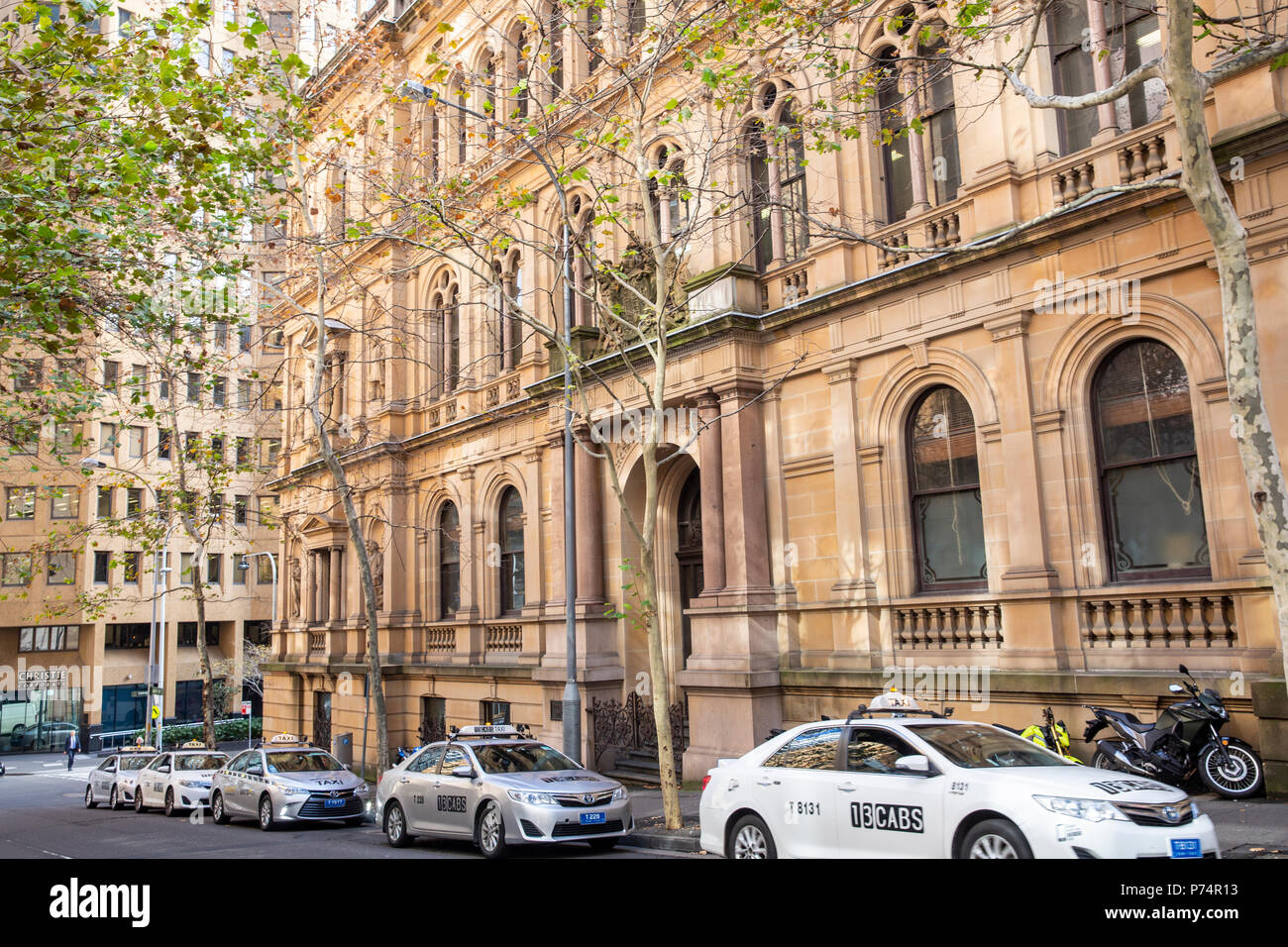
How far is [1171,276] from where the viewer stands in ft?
42.1

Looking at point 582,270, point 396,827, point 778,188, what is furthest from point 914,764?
point 582,270

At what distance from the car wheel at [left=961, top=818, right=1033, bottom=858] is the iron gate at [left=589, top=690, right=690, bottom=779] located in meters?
11.8

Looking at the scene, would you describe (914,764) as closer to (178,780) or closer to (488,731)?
(488,731)

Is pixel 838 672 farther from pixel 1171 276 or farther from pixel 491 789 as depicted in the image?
pixel 1171 276

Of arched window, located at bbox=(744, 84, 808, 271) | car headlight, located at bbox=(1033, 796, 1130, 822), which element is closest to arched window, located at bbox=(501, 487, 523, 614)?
arched window, located at bbox=(744, 84, 808, 271)

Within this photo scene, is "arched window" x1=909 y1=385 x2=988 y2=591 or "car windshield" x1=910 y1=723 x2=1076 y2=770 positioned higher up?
"arched window" x1=909 y1=385 x2=988 y2=591

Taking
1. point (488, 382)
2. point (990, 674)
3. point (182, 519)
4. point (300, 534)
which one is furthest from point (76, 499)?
point (990, 674)

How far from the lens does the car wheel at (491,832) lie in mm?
12305

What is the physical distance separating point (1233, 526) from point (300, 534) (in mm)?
28827

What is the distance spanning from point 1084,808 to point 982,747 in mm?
1287

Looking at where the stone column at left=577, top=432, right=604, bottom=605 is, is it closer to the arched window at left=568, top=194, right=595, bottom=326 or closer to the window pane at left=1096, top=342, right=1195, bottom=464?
the arched window at left=568, top=194, right=595, bottom=326

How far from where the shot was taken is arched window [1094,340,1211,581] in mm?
12750

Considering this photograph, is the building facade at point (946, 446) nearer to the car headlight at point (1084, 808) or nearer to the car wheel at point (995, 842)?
the car headlight at point (1084, 808)

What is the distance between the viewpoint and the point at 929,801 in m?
8.02
